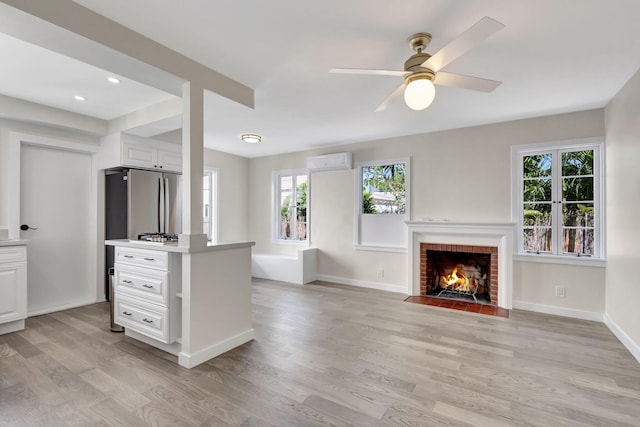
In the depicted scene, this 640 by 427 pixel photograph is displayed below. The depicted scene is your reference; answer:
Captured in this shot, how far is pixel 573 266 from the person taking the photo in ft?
12.1

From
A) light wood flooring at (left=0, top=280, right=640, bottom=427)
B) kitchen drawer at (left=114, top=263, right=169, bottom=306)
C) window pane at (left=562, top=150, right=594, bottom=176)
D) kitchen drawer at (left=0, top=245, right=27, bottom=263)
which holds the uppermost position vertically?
window pane at (left=562, top=150, right=594, bottom=176)

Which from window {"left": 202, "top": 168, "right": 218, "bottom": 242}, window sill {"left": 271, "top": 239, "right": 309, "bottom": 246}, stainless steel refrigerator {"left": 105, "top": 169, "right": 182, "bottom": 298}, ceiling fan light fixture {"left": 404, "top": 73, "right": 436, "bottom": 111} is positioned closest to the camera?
ceiling fan light fixture {"left": 404, "top": 73, "right": 436, "bottom": 111}

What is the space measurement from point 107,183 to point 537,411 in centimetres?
519

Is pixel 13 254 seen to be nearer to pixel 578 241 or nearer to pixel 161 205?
pixel 161 205

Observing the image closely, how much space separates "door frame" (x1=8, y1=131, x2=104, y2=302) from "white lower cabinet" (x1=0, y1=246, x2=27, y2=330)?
1.46 feet

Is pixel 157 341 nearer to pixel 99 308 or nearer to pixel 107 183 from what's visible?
pixel 99 308

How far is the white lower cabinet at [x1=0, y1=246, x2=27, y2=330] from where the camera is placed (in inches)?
124

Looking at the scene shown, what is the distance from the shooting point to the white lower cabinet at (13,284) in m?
3.16

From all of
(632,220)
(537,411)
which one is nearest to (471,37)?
(537,411)

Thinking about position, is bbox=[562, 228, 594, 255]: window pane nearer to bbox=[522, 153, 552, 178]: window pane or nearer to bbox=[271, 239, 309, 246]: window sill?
bbox=[522, 153, 552, 178]: window pane

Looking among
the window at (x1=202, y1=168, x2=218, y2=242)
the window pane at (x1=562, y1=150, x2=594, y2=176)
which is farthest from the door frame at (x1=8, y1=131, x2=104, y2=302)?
the window pane at (x1=562, y1=150, x2=594, y2=176)

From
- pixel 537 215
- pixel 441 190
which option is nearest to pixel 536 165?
pixel 537 215

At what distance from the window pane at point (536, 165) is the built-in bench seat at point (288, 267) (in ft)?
11.3

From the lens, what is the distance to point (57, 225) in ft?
13.1
